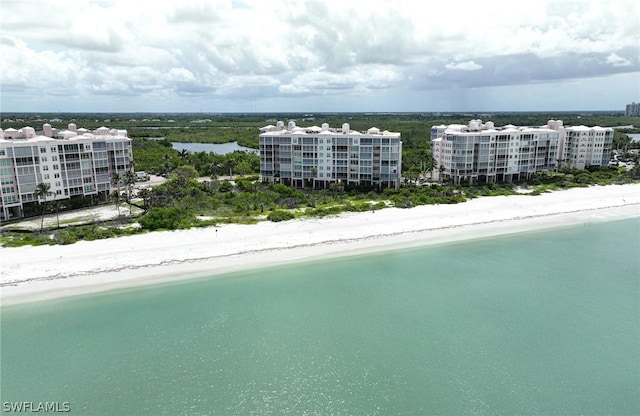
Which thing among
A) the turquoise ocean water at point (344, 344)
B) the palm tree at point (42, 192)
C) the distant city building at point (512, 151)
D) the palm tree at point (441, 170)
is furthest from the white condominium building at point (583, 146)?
the palm tree at point (42, 192)

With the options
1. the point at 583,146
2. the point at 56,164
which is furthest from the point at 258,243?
the point at 583,146

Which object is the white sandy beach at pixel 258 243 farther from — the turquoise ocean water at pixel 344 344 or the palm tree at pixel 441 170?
the palm tree at pixel 441 170

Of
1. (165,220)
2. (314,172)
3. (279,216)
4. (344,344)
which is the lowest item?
(344,344)

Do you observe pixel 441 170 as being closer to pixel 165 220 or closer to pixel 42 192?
pixel 165 220

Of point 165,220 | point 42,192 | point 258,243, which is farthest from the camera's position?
point 165,220

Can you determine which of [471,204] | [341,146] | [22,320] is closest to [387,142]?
[341,146]

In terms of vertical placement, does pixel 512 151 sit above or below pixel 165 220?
above

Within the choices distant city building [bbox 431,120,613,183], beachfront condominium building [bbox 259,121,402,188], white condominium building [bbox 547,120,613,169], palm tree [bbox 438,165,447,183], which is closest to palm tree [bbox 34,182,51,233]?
beachfront condominium building [bbox 259,121,402,188]

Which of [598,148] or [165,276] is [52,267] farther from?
[598,148]
